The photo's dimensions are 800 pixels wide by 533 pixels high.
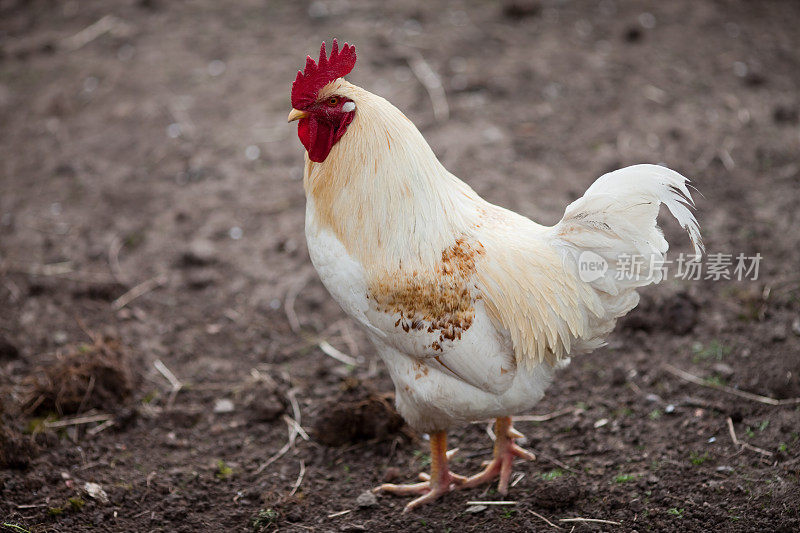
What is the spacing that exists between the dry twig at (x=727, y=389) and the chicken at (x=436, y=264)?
143cm

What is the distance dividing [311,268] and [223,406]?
1.59 m

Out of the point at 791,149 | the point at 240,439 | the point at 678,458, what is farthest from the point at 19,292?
the point at 791,149

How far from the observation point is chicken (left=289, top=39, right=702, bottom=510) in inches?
143

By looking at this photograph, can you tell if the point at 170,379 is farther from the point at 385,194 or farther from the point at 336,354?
the point at 385,194

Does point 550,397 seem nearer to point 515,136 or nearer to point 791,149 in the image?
point 515,136

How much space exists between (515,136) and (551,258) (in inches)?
154

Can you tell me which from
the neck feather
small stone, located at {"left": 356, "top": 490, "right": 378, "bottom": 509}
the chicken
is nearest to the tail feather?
the chicken

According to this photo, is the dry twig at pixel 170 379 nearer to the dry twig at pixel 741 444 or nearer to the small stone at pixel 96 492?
the small stone at pixel 96 492

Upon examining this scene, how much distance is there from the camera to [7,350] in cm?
527

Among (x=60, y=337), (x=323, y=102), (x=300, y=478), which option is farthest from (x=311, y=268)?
(x=323, y=102)

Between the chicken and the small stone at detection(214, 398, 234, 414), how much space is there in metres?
1.71

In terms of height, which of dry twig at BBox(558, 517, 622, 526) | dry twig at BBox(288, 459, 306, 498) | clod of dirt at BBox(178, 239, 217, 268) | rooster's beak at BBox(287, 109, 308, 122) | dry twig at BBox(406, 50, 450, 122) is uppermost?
rooster's beak at BBox(287, 109, 308, 122)

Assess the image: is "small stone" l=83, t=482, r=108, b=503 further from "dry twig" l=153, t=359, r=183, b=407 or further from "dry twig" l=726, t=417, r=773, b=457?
"dry twig" l=726, t=417, r=773, b=457

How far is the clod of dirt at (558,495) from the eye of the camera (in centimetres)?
400
